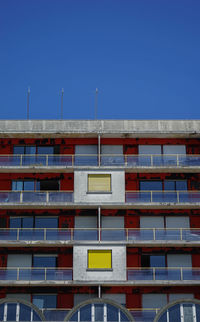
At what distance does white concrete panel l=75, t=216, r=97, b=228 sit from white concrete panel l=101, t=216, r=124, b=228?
69 centimetres

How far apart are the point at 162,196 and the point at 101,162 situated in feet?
18.1

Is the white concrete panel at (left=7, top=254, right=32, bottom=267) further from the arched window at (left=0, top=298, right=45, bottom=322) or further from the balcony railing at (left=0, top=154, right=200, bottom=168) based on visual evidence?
the balcony railing at (left=0, top=154, right=200, bottom=168)

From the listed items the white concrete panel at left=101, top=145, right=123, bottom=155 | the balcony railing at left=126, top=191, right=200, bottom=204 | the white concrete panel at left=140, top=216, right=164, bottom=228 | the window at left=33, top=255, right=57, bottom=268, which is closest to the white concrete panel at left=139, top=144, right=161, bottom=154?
the white concrete panel at left=101, top=145, right=123, bottom=155

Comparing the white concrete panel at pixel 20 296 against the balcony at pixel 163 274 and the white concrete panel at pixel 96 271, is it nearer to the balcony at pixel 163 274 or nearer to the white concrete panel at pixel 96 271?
the white concrete panel at pixel 96 271

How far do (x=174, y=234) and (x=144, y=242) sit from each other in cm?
260

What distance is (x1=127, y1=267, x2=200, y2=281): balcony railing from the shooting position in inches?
1578

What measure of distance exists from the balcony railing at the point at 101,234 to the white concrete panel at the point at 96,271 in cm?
90

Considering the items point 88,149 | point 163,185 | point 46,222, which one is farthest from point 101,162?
point 46,222

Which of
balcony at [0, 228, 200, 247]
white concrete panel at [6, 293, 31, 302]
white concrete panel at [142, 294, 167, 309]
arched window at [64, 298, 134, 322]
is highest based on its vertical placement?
balcony at [0, 228, 200, 247]

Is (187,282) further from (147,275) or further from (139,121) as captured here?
(139,121)

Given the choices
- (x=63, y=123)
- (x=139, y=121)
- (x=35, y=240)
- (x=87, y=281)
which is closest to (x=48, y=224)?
(x=35, y=240)

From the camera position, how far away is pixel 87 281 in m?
39.4

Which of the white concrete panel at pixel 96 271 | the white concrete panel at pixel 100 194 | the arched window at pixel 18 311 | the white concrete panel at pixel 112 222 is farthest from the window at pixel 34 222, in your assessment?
the arched window at pixel 18 311

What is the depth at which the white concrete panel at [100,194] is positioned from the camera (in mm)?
42125
